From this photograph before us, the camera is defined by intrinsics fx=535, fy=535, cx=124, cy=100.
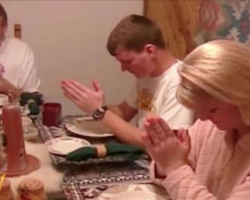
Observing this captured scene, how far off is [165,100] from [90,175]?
55cm

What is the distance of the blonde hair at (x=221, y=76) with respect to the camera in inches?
50.1

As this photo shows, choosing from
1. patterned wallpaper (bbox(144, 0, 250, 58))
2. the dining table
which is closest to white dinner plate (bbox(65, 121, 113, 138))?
the dining table

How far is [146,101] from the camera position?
2.34 meters

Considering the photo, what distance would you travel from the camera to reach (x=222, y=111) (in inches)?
51.9

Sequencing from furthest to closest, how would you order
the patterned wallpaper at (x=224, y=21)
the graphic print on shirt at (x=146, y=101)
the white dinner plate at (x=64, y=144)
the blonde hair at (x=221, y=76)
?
the patterned wallpaper at (x=224, y=21)
the graphic print on shirt at (x=146, y=101)
the white dinner plate at (x=64, y=144)
the blonde hair at (x=221, y=76)

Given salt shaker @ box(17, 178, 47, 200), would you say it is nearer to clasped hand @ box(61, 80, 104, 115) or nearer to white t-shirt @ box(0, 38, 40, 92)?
clasped hand @ box(61, 80, 104, 115)

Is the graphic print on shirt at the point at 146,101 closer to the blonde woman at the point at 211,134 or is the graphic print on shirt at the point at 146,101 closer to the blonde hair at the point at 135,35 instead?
the blonde hair at the point at 135,35

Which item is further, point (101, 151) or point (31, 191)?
point (101, 151)

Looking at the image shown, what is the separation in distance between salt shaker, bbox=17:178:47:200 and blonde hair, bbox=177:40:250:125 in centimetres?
53

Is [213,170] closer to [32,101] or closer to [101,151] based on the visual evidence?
[101,151]

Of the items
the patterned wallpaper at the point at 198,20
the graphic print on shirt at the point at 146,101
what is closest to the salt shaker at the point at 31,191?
the graphic print on shirt at the point at 146,101

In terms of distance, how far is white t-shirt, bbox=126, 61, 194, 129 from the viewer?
2.08 m

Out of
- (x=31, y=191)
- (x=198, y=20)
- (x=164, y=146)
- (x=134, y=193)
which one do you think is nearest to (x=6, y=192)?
(x=31, y=191)

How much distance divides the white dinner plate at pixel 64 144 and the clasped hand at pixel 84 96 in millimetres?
159
